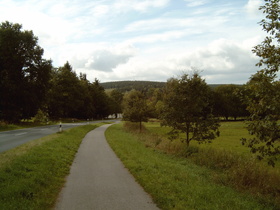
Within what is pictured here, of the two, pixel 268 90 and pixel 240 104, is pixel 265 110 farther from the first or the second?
pixel 240 104

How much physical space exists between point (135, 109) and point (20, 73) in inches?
667

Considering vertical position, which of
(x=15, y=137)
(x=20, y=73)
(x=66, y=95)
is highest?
(x=20, y=73)

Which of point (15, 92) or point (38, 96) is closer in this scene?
point (15, 92)

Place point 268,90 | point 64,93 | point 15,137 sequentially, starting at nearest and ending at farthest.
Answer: point 268,90, point 15,137, point 64,93

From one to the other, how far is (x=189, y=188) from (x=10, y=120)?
32.0m

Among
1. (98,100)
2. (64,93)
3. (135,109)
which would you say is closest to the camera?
(135,109)

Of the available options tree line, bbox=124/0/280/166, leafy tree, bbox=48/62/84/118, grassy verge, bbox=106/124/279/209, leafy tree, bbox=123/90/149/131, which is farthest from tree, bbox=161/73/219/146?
leafy tree, bbox=48/62/84/118

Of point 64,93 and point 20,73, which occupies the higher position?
point 20,73

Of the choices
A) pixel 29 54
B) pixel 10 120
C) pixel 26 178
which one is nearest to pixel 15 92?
pixel 10 120

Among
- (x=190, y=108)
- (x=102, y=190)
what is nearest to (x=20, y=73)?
(x=190, y=108)

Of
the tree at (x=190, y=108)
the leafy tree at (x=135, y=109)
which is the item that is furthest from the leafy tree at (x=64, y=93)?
the tree at (x=190, y=108)

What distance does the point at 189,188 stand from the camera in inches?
278

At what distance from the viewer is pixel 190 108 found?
608 inches

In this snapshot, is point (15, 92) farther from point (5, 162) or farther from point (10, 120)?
point (5, 162)
